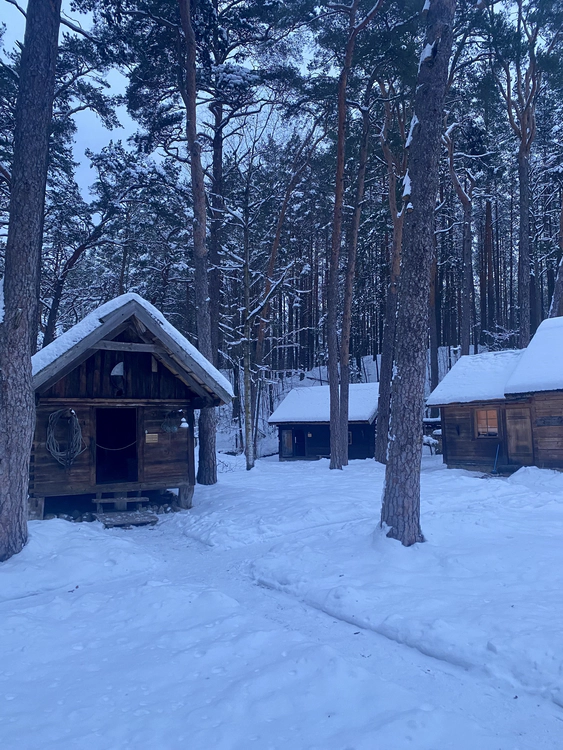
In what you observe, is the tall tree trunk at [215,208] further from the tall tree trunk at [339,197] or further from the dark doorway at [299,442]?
the dark doorway at [299,442]

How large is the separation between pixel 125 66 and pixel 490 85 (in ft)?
42.9

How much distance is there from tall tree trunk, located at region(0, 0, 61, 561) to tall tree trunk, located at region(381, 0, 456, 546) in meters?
5.29

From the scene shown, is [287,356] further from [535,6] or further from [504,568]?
[504,568]

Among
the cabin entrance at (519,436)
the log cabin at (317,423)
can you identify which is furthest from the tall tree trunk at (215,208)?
the cabin entrance at (519,436)

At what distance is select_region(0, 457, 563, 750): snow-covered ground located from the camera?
387 centimetres

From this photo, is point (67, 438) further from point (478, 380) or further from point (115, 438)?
point (478, 380)

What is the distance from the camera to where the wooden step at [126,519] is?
11477 millimetres

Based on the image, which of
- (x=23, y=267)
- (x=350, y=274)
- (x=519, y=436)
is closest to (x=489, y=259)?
(x=350, y=274)

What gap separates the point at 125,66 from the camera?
16375 millimetres

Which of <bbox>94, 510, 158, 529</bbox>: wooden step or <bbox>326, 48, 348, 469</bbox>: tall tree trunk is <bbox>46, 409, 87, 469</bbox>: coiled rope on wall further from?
<bbox>326, 48, 348, 469</bbox>: tall tree trunk

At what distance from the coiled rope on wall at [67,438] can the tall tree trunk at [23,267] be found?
3.38 m

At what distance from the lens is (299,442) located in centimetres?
3322

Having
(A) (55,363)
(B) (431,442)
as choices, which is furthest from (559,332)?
(A) (55,363)

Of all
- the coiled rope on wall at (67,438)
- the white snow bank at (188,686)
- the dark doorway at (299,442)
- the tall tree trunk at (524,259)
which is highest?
the tall tree trunk at (524,259)
